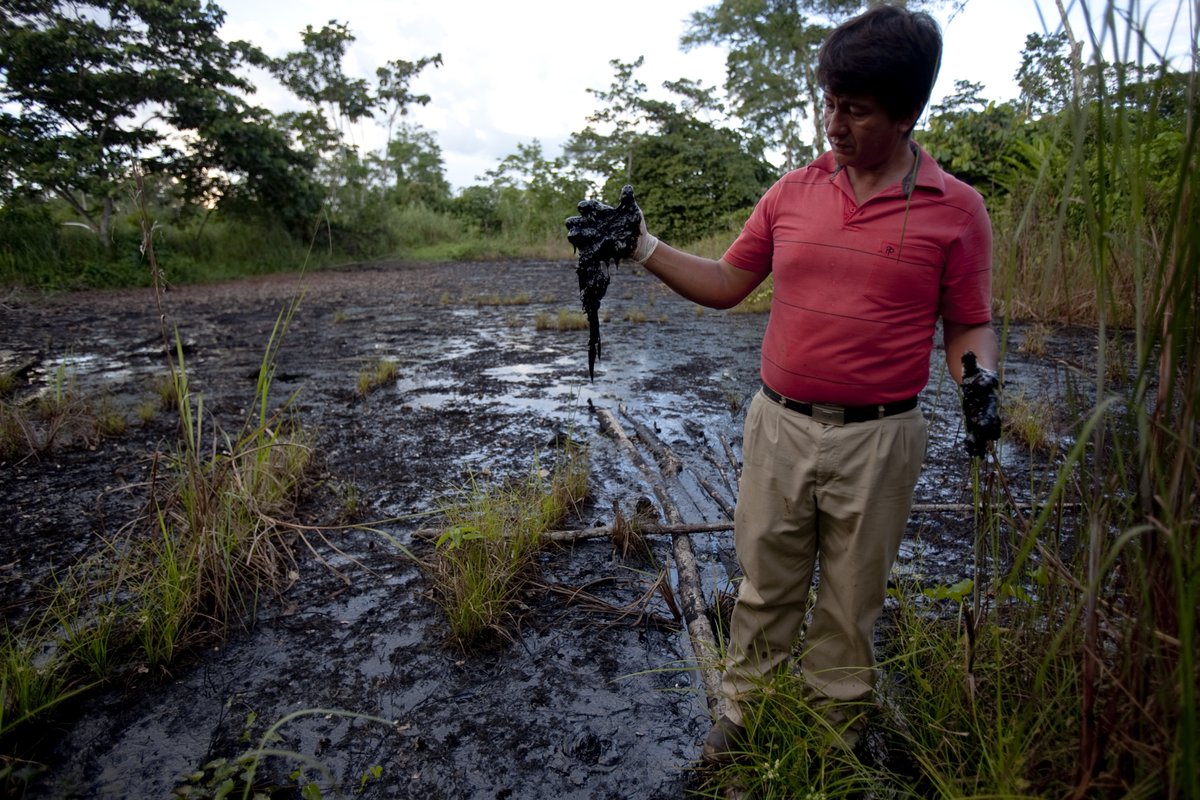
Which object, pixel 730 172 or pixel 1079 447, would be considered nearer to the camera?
pixel 1079 447

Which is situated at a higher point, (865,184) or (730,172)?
(730,172)

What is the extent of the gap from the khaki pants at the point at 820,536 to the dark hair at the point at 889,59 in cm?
74

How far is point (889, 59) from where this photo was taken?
4.66ft

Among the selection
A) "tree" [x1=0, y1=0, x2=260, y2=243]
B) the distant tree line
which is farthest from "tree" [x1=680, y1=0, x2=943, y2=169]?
"tree" [x1=0, y1=0, x2=260, y2=243]

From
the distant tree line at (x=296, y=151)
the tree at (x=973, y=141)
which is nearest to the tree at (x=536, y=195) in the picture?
the distant tree line at (x=296, y=151)

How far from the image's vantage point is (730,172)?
18.5 metres

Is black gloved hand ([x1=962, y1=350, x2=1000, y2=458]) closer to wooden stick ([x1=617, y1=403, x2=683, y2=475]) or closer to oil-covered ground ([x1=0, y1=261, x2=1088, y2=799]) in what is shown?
oil-covered ground ([x1=0, y1=261, x2=1088, y2=799])

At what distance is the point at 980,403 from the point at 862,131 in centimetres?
70

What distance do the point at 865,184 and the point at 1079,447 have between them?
3.06 ft

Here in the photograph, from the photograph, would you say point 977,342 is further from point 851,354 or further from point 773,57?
point 773,57

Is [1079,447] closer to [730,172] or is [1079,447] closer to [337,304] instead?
[337,304]

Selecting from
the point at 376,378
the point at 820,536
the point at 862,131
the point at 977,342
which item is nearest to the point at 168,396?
the point at 376,378

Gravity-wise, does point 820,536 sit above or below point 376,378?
above

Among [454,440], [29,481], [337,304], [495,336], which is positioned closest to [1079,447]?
[454,440]
